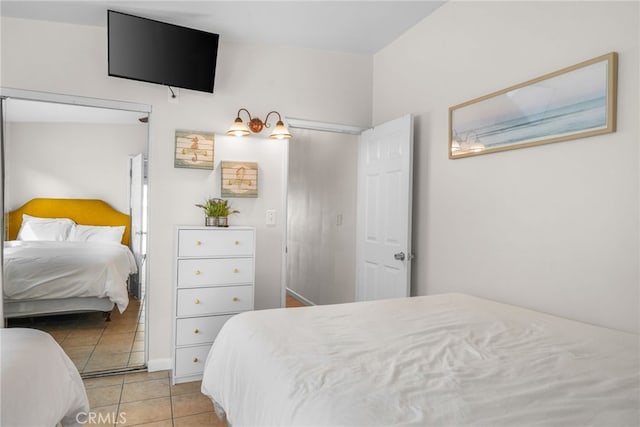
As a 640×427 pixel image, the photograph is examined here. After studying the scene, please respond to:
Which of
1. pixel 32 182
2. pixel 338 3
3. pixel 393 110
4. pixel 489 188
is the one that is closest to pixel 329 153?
pixel 393 110

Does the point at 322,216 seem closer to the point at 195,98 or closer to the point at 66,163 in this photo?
the point at 195,98

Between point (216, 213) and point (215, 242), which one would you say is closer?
point (215, 242)

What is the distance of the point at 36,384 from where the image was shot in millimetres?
1318

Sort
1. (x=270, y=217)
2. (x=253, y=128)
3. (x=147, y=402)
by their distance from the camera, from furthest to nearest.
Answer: (x=270, y=217) < (x=253, y=128) < (x=147, y=402)

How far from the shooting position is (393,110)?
10.9ft

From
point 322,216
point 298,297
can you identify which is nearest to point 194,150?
point 322,216

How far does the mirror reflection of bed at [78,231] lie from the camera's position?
267 cm

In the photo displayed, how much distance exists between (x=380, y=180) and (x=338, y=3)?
1.37m

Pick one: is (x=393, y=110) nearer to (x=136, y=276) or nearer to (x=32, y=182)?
(x=136, y=276)

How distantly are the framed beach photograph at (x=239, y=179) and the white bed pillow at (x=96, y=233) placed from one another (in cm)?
81

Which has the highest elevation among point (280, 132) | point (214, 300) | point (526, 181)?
point (280, 132)

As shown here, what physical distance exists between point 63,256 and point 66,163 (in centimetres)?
65
